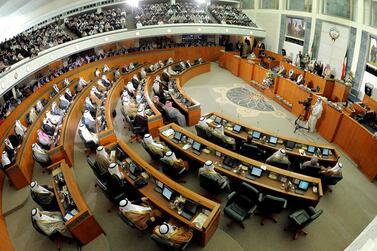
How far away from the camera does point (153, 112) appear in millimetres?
9633

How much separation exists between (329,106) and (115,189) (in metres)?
8.19

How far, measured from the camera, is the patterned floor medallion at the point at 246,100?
12.0 metres

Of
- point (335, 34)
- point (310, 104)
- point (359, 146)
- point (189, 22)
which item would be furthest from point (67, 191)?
point (189, 22)

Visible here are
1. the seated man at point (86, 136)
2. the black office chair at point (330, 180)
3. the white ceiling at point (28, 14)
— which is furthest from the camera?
the white ceiling at point (28, 14)

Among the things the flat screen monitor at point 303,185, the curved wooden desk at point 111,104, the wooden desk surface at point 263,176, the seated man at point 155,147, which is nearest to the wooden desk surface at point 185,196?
the seated man at point 155,147

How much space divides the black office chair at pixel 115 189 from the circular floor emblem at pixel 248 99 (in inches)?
322

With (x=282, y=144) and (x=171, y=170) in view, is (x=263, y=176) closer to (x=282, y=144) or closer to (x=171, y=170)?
(x=282, y=144)

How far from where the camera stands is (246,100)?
519 inches

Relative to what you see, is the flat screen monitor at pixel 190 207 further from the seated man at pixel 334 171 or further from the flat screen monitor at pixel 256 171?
the seated man at pixel 334 171

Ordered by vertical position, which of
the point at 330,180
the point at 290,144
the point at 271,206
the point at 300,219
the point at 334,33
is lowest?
the point at 300,219

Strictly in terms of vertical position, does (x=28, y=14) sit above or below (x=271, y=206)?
above

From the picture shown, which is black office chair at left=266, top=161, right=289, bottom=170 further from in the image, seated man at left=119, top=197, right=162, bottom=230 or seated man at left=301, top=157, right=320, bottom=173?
seated man at left=119, top=197, right=162, bottom=230

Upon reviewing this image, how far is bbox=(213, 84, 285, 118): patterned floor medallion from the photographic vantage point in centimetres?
1198

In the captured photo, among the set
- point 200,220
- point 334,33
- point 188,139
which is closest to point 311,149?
point 188,139
